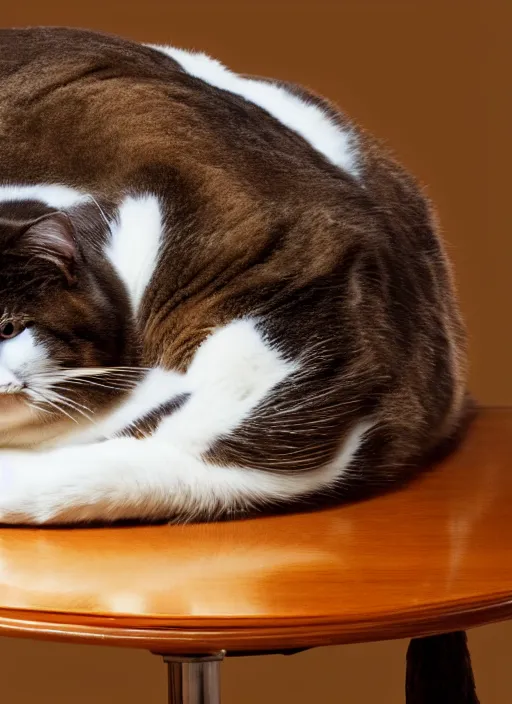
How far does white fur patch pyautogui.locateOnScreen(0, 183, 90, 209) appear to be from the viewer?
983mm

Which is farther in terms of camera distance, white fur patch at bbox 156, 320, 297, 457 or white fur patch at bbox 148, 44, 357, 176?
white fur patch at bbox 148, 44, 357, 176

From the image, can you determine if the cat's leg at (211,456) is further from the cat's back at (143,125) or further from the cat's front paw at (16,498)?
the cat's back at (143,125)

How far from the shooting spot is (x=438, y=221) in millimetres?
1239

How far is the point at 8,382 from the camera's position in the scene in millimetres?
857

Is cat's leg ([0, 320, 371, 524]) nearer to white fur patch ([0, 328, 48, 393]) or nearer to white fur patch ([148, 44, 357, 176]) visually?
white fur patch ([0, 328, 48, 393])

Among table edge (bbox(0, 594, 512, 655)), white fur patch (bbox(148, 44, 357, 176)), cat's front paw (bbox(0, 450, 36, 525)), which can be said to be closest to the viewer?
table edge (bbox(0, 594, 512, 655))

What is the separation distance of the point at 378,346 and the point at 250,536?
0.67ft

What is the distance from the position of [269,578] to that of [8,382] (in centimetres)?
26

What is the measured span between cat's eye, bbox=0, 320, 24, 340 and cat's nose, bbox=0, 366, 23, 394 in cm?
3

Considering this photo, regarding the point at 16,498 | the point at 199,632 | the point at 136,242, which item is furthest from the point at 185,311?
the point at 199,632

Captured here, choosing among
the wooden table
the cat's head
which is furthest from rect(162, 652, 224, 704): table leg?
the cat's head

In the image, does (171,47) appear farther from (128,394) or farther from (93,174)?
(128,394)

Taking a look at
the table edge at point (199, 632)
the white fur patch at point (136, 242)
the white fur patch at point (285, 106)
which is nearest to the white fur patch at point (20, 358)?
the white fur patch at point (136, 242)

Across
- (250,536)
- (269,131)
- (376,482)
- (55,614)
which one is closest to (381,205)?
(269,131)
